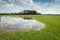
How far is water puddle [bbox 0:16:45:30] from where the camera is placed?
2152 mm

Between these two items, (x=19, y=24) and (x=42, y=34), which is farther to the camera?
(x=19, y=24)

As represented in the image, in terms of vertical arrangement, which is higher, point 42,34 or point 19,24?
point 19,24

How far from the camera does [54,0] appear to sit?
92.0 inches

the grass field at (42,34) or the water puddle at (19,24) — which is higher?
the water puddle at (19,24)

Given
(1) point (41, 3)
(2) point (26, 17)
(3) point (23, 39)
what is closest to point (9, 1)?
(2) point (26, 17)

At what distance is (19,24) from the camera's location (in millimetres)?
2242

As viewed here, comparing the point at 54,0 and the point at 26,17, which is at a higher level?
the point at 54,0

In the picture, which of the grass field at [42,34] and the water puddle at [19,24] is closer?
the grass field at [42,34]

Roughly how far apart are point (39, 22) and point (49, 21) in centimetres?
18

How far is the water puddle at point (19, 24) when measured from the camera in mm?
2152

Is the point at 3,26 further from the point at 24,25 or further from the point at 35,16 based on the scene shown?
the point at 35,16

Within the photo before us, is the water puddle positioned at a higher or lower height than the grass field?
higher

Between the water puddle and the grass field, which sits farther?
the water puddle

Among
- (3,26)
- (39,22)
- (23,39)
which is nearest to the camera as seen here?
(23,39)
